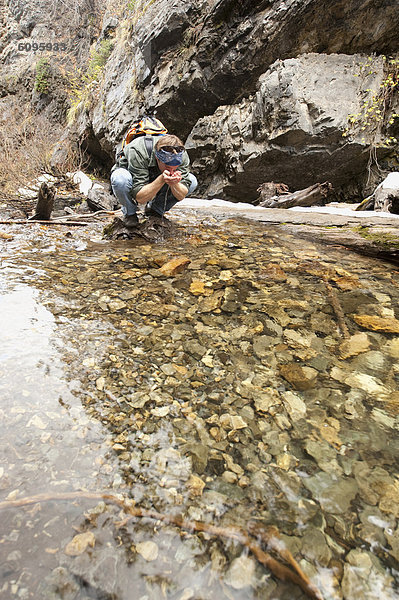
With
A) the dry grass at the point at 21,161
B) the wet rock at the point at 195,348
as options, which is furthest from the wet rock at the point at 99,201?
the wet rock at the point at 195,348

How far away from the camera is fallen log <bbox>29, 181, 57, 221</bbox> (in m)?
4.83

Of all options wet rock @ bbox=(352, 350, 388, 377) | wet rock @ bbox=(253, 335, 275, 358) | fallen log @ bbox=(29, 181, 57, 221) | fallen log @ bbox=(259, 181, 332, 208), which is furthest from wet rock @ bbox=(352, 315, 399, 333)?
fallen log @ bbox=(259, 181, 332, 208)

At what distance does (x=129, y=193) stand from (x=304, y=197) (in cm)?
417

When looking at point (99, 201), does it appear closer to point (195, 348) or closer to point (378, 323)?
point (195, 348)

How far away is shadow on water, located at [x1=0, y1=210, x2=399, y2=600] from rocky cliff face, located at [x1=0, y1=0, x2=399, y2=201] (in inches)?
234

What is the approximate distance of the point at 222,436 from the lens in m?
1.17

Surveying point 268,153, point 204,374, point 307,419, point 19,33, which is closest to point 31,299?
point 204,374

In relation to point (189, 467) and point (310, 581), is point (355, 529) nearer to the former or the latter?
point (310, 581)

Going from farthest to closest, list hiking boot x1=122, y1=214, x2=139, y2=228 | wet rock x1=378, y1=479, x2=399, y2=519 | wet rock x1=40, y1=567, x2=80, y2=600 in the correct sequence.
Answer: hiking boot x1=122, y1=214, x2=139, y2=228, wet rock x1=378, y1=479, x2=399, y2=519, wet rock x1=40, y1=567, x2=80, y2=600

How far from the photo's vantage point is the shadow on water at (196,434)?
773mm

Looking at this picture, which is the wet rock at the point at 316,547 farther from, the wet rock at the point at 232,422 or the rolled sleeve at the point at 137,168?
the rolled sleeve at the point at 137,168

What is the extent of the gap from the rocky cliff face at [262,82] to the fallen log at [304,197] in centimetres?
126

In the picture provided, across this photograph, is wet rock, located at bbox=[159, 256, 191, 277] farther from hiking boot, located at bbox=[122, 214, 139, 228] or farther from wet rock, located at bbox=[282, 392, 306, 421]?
wet rock, located at bbox=[282, 392, 306, 421]

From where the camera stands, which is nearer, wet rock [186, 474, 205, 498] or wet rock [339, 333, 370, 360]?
wet rock [186, 474, 205, 498]
